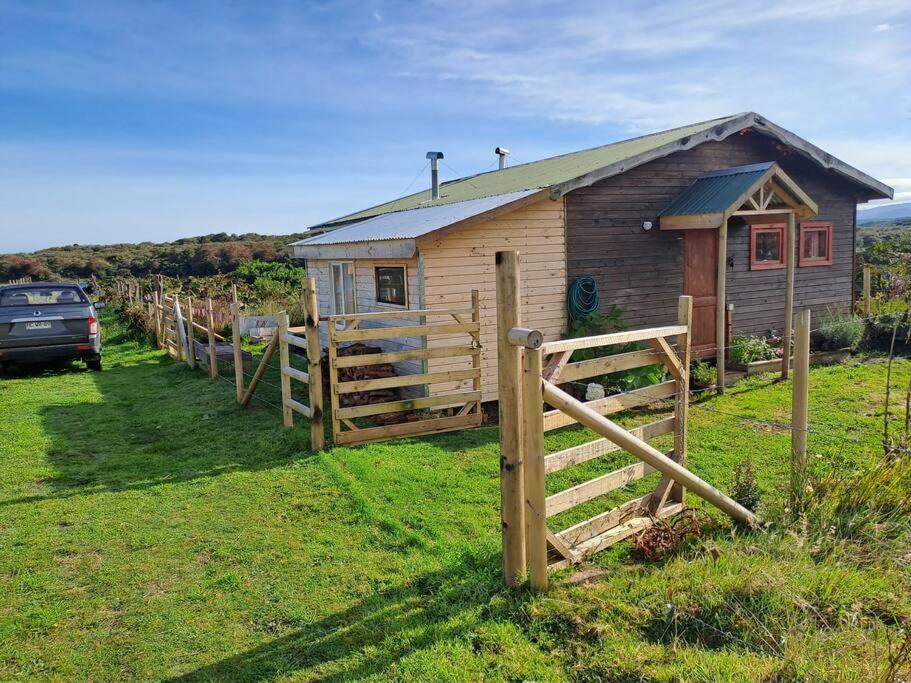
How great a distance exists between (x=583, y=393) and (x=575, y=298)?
168 centimetres

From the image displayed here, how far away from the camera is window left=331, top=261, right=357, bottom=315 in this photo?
13000 mm

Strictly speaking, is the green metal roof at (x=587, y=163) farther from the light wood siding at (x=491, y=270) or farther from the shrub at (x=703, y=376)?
the shrub at (x=703, y=376)

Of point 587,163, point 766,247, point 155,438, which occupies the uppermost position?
point 587,163

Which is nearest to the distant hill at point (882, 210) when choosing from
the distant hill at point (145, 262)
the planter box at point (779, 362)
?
the planter box at point (779, 362)

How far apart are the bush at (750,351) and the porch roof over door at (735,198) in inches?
88.9

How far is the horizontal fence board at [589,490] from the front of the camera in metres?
4.51

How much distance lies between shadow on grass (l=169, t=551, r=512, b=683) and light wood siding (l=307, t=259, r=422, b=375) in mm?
5713

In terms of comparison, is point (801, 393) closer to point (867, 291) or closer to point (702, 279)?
point (702, 279)

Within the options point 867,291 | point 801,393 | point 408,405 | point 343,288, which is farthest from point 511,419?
point 867,291

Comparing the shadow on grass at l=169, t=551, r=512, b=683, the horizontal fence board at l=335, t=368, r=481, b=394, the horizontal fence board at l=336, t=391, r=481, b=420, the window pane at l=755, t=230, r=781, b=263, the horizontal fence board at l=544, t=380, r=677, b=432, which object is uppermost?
the window pane at l=755, t=230, r=781, b=263

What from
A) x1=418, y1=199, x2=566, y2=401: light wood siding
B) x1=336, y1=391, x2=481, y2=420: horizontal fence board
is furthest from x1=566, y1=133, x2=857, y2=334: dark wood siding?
x1=336, y1=391, x2=481, y2=420: horizontal fence board

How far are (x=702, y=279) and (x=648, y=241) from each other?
142cm

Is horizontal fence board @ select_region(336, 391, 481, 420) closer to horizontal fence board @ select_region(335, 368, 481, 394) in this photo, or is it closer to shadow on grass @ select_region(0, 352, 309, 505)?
horizontal fence board @ select_region(335, 368, 481, 394)

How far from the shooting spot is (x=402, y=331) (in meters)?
8.33
